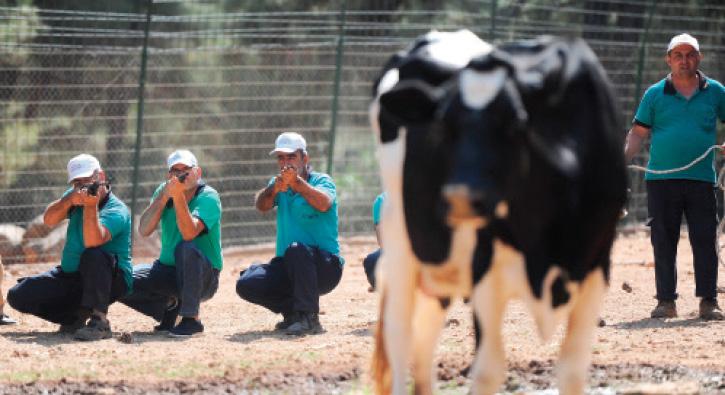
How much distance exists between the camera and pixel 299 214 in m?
9.74

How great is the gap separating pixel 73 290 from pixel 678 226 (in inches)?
163

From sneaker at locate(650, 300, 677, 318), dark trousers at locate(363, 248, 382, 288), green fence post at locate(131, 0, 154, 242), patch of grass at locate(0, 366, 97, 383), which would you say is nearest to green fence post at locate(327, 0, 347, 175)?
green fence post at locate(131, 0, 154, 242)

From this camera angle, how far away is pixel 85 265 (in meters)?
9.45

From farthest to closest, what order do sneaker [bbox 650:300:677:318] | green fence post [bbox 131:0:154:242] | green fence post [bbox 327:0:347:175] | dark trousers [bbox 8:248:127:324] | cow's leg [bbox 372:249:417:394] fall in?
green fence post [bbox 327:0:347:175] < green fence post [bbox 131:0:154:242] < sneaker [bbox 650:300:677:318] < dark trousers [bbox 8:248:127:324] < cow's leg [bbox 372:249:417:394]

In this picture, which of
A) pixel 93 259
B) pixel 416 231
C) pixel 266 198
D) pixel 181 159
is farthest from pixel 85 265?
pixel 416 231

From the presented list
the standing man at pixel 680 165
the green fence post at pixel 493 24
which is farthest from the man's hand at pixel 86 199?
the green fence post at pixel 493 24

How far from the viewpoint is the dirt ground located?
7.52m

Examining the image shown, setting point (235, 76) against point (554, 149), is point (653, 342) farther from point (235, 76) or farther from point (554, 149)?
point (235, 76)

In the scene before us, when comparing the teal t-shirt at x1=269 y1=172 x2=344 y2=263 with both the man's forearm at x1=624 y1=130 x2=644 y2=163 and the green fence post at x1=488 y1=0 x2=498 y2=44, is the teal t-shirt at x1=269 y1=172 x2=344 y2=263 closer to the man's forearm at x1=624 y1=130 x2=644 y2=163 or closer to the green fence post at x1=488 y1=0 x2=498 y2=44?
the man's forearm at x1=624 y1=130 x2=644 y2=163

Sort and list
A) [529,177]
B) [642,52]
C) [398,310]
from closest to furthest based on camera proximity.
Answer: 1. [529,177]
2. [398,310]
3. [642,52]

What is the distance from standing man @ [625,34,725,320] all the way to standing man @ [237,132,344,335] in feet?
7.23

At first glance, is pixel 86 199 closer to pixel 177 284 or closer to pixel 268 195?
pixel 177 284

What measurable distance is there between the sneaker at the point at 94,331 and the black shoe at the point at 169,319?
19.0 inches

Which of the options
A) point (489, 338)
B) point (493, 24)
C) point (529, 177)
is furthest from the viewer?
point (493, 24)
